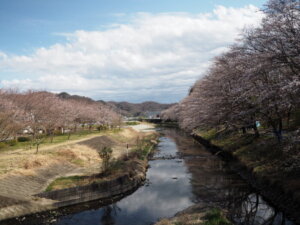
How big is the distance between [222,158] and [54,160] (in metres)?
19.1

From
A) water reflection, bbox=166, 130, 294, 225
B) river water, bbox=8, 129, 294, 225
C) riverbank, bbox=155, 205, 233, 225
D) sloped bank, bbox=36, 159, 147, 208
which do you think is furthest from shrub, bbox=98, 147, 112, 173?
riverbank, bbox=155, 205, 233, 225

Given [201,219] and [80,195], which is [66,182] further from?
[201,219]

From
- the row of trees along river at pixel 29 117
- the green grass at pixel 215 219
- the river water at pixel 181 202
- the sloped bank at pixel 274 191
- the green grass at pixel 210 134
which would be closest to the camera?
the green grass at pixel 215 219

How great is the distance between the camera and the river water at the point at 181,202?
15219mm

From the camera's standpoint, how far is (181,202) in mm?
18141

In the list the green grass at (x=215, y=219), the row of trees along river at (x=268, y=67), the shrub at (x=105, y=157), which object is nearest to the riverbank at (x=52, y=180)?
the shrub at (x=105, y=157)

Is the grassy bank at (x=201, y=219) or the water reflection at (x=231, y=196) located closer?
the grassy bank at (x=201, y=219)

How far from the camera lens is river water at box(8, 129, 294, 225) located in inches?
599

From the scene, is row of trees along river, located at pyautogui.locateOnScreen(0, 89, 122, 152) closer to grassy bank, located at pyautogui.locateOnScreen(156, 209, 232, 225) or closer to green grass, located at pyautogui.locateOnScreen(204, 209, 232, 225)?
grassy bank, located at pyautogui.locateOnScreen(156, 209, 232, 225)

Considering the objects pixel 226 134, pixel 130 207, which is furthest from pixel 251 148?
pixel 130 207

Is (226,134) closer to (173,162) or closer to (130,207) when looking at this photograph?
(173,162)

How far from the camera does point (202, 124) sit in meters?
29.6

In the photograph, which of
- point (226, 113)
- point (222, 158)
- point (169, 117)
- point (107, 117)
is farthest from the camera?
point (169, 117)

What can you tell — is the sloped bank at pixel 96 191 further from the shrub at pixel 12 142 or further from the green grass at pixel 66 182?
the shrub at pixel 12 142
